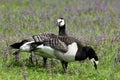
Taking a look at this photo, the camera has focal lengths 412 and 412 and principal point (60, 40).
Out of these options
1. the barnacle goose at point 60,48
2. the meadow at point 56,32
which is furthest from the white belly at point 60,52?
the meadow at point 56,32

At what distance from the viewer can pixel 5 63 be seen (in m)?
9.89

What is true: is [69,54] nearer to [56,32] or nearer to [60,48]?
[60,48]

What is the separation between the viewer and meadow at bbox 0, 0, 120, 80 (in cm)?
929

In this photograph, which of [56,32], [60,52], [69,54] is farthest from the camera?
[56,32]

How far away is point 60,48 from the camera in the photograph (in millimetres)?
9031

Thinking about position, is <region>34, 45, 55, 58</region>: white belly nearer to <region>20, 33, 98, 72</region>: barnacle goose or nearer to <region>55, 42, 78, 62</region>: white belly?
<region>20, 33, 98, 72</region>: barnacle goose

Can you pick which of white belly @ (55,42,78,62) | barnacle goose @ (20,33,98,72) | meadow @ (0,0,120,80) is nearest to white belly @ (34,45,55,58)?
barnacle goose @ (20,33,98,72)

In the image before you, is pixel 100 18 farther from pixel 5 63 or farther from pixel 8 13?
pixel 5 63

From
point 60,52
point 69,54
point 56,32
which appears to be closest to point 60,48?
point 60,52

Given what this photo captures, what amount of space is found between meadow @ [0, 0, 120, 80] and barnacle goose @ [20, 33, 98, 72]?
322mm

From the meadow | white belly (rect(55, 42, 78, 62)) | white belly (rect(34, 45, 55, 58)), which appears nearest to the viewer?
white belly (rect(55, 42, 78, 62))

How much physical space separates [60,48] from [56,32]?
5801 mm

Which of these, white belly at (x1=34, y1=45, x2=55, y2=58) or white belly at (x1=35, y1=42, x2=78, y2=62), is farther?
white belly at (x1=34, y1=45, x2=55, y2=58)

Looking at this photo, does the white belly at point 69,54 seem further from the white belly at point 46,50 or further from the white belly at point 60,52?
the white belly at point 46,50
